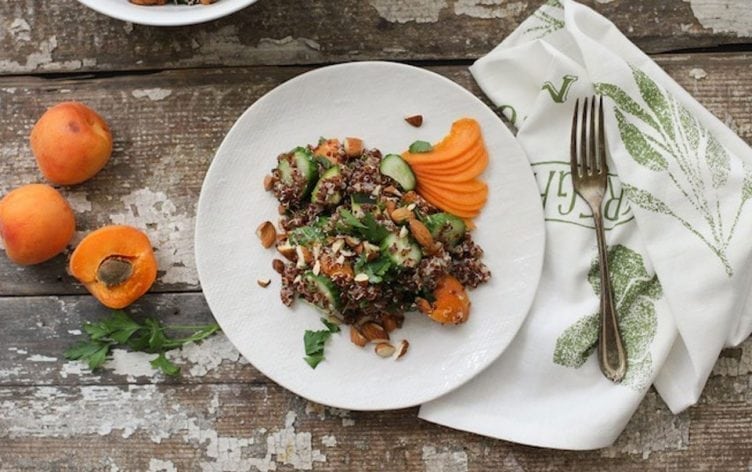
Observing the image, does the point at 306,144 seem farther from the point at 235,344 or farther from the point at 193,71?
the point at 235,344

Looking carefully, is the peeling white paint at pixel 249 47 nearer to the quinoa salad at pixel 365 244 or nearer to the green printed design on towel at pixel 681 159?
the quinoa salad at pixel 365 244

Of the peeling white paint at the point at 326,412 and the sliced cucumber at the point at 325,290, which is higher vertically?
the sliced cucumber at the point at 325,290

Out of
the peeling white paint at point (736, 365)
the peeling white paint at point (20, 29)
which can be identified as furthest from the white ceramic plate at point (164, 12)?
the peeling white paint at point (736, 365)

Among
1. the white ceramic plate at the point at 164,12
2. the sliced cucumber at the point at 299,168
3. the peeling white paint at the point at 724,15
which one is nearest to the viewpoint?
the white ceramic plate at the point at 164,12

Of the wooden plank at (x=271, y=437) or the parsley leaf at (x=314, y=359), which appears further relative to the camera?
the wooden plank at (x=271, y=437)

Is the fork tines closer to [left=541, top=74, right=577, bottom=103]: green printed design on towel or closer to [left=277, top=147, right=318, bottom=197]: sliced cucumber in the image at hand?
[left=541, top=74, right=577, bottom=103]: green printed design on towel

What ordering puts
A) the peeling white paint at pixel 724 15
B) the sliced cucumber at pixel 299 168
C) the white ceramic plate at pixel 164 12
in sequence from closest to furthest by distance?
the white ceramic plate at pixel 164 12 < the sliced cucumber at pixel 299 168 < the peeling white paint at pixel 724 15
